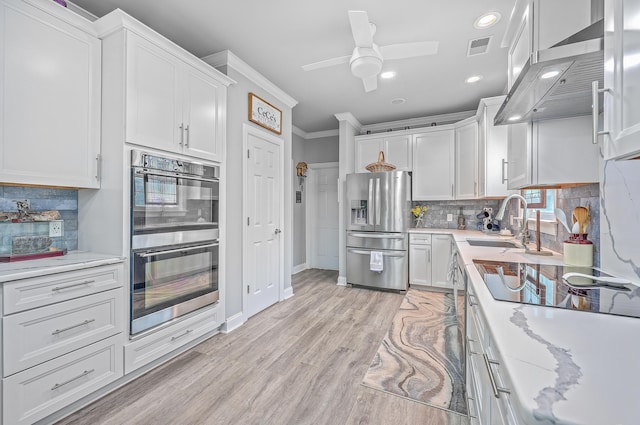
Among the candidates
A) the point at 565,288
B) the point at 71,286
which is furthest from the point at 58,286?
the point at 565,288

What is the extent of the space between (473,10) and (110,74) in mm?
2639

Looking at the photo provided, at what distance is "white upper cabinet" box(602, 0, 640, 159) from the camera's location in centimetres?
72

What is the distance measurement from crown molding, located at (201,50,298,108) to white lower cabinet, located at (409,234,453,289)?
267 centimetres

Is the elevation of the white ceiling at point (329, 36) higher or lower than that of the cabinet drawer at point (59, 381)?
higher

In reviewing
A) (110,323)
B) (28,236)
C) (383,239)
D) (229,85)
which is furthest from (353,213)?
(28,236)

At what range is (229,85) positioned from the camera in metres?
2.69

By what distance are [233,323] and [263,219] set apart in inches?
45.0

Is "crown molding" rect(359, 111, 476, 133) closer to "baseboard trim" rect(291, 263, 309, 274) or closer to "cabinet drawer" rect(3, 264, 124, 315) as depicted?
"baseboard trim" rect(291, 263, 309, 274)

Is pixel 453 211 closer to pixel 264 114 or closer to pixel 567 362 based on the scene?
pixel 264 114

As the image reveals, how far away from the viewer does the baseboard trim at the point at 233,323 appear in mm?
2646

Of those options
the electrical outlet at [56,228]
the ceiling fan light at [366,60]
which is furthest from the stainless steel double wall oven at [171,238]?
the ceiling fan light at [366,60]

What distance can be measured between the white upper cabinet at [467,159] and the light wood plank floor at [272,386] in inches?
87.1

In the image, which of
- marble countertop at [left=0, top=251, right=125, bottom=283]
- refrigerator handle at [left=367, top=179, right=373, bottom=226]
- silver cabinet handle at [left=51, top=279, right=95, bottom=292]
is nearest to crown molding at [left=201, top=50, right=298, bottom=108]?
refrigerator handle at [left=367, top=179, right=373, bottom=226]

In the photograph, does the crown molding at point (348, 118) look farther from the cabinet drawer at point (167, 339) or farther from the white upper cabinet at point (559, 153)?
the cabinet drawer at point (167, 339)
